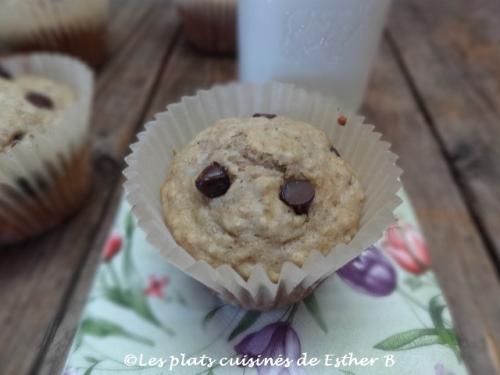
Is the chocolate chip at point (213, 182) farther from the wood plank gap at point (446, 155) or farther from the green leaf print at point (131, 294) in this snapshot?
the wood plank gap at point (446, 155)

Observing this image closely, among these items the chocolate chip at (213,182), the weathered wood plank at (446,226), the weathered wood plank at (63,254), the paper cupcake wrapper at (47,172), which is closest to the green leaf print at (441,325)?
the weathered wood plank at (446,226)

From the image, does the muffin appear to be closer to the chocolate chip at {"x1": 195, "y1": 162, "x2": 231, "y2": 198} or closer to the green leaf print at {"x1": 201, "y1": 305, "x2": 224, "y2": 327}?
the chocolate chip at {"x1": 195, "y1": 162, "x2": 231, "y2": 198}

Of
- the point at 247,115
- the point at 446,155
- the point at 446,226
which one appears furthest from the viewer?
the point at 446,155

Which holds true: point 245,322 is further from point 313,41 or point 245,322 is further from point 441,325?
point 313,41

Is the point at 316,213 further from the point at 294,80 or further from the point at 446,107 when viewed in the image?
the point at 446,107

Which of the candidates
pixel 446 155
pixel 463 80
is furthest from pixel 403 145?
pixel 463 80

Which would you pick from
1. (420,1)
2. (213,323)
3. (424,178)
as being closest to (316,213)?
(213,323)
